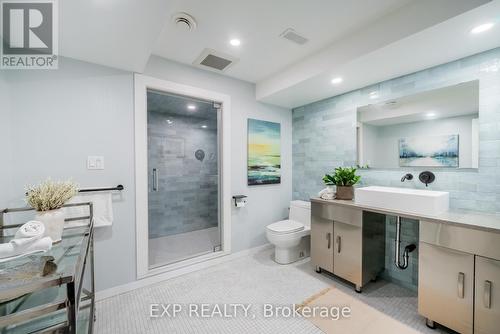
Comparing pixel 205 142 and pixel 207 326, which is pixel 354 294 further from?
pixel 205 142

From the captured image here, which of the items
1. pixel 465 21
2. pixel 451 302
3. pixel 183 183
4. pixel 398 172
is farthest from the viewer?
pixel 183 183

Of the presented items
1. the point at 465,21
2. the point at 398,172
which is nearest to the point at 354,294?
the point at 398,172

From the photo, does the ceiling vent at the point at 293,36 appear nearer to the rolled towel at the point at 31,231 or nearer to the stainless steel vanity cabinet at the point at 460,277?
the stainless steel vanity cabinet at the point at 460,277

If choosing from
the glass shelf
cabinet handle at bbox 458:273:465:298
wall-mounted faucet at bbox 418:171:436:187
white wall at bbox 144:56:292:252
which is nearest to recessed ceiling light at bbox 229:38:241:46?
white wall at bbox 144:56:292:252

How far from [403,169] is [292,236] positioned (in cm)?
140

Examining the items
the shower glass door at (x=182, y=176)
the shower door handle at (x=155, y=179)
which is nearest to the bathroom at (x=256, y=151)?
the shower glass door at (x=182, y=176)

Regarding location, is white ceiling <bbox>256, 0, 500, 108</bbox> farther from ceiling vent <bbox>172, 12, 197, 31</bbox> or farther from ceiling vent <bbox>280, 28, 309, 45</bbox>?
ceiling vent <bbox>172, 12, 197, 31</bbox>

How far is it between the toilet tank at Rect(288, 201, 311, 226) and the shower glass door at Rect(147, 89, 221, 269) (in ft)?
3.76

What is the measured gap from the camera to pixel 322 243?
2.28m

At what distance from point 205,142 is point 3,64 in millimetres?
2423

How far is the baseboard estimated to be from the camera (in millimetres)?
1914

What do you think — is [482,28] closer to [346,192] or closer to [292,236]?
[346,192]

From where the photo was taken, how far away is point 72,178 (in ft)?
5.77

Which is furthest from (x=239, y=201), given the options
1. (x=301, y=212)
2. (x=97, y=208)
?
(x=97, y=208)
